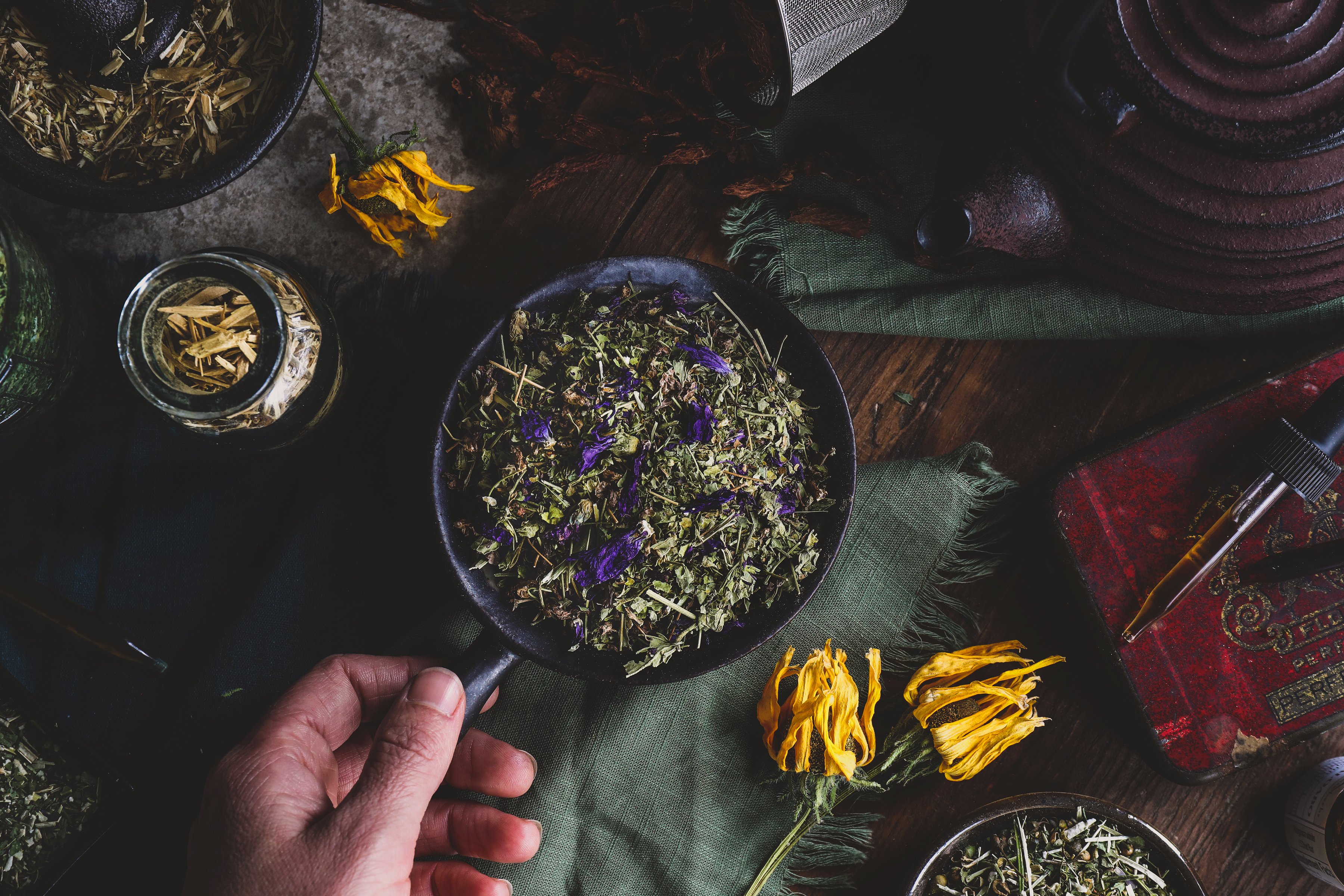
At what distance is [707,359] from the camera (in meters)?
1.12

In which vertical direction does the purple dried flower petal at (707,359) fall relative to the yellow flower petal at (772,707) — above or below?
above

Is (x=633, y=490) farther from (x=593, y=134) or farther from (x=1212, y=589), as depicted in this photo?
(x=1212, y=589)

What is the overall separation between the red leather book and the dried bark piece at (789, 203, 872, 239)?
49cm

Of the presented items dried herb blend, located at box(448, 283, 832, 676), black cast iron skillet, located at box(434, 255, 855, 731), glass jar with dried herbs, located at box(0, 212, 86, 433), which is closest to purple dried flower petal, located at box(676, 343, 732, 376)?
dried herb blend, located at box(448, 283, 832, 676)

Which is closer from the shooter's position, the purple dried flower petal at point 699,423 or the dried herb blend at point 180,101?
the purple dried flower petal at point 699,423

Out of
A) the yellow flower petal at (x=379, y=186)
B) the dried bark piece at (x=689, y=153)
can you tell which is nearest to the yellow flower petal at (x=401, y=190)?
the yellow flower petal at (x=379, y=186)

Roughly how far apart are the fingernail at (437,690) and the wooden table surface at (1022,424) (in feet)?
2.01

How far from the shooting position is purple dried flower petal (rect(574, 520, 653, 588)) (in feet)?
3.51

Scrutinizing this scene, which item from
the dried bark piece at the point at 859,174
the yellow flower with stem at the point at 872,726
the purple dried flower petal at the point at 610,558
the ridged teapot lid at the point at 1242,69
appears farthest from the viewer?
the dried bark piece at the point at 859,174

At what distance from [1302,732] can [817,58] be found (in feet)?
4.00

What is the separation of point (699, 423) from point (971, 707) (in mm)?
577

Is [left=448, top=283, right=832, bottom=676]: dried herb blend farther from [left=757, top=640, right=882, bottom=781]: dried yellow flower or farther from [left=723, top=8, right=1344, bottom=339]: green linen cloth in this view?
[left=723, top=8, right=1344, bottom=339]: green linen cloth

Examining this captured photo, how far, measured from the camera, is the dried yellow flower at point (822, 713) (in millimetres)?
1162

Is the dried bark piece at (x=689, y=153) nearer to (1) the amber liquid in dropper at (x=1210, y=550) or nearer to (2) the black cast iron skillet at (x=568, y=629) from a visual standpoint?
(2) the black cast iron skillet at (x=568, y=629)
